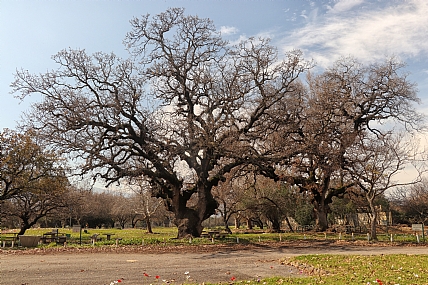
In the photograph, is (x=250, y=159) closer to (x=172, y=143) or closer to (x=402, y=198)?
(x=172, y=143)

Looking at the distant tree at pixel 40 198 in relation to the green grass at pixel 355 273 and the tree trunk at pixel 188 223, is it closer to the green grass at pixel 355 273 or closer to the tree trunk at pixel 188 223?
the tree trunk at pixel 188 223

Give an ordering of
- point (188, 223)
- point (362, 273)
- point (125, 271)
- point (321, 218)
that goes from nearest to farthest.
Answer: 1. point (362, 273)
2. point (125, 271)
3. point (188, 223)
4. point (321, 218)

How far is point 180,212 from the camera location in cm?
2673

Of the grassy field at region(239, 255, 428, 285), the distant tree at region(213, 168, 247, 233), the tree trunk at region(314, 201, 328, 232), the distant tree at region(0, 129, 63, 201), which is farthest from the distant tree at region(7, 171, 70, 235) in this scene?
the tree trunk at region(314, 201, 328, 232)

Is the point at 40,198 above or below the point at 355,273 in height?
above

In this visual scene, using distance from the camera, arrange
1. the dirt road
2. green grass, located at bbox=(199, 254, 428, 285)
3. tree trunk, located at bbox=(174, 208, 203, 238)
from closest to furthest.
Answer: green grass, located at bbox=(199, 254, 428, 285) → the dirt road → tree trunk, located at bbox=(174, 208, 203, 238)

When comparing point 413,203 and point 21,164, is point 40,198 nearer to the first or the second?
point 21,164

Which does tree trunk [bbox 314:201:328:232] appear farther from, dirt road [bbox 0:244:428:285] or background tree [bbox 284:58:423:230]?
dirt road [bbox 0:244:428:285]

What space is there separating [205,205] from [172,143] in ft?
17.3

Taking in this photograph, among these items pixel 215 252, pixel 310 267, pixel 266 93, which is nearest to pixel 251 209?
pixel 266 93

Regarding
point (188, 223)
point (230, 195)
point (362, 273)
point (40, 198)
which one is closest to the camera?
point (362, 273)

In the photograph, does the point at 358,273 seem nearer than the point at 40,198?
Yes

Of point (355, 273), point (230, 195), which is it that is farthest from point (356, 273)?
point (230, 195)

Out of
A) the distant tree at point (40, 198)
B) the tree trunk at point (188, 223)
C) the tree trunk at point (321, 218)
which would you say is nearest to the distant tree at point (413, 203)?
the tree trunk at point (321, 218)
